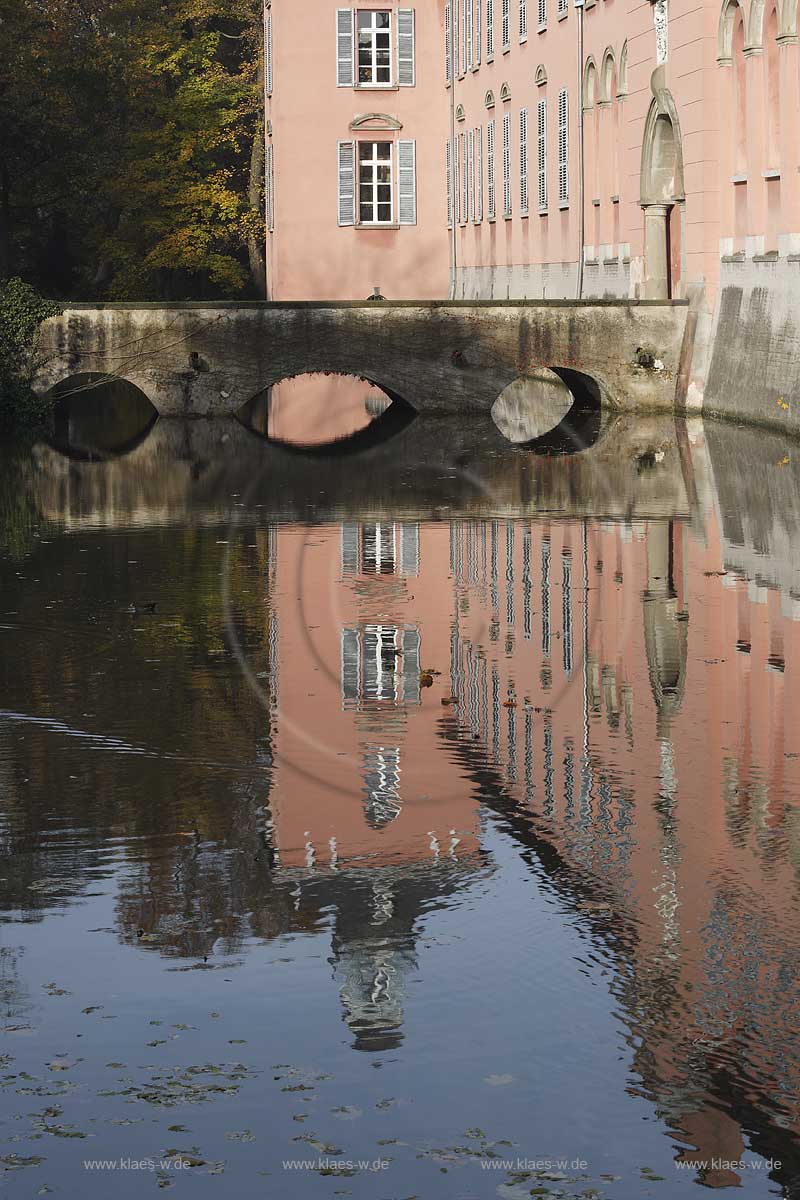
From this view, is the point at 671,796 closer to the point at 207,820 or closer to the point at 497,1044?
the point at 207,820

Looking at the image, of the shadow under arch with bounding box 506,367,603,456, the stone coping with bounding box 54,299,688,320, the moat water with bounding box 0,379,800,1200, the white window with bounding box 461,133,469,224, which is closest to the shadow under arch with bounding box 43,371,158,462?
the stone coping with bounding box 54,299,688,320

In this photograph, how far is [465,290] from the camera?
5641cm

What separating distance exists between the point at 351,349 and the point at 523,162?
15422 millimetres

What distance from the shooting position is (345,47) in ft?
182

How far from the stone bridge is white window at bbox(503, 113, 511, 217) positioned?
15.9 metres

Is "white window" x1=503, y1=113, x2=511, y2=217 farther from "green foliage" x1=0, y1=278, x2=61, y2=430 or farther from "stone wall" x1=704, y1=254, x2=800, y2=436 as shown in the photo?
"stone wall" x1=704, y1=254, x2=800, y2=436

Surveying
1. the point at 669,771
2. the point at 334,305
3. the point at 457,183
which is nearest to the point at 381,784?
the point at 669,771

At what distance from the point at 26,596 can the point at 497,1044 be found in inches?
383

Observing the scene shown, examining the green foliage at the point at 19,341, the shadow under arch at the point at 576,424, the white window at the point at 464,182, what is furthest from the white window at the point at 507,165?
the green foliage at the point at 19,341

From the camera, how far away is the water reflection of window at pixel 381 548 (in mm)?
16531

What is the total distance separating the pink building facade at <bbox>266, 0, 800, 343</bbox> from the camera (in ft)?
101

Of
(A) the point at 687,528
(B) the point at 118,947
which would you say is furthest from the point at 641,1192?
(A) the point at 687,528

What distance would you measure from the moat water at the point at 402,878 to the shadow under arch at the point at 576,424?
41.8 ft

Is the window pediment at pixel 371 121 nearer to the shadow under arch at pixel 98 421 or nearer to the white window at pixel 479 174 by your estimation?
the white window at pixel 479 174
